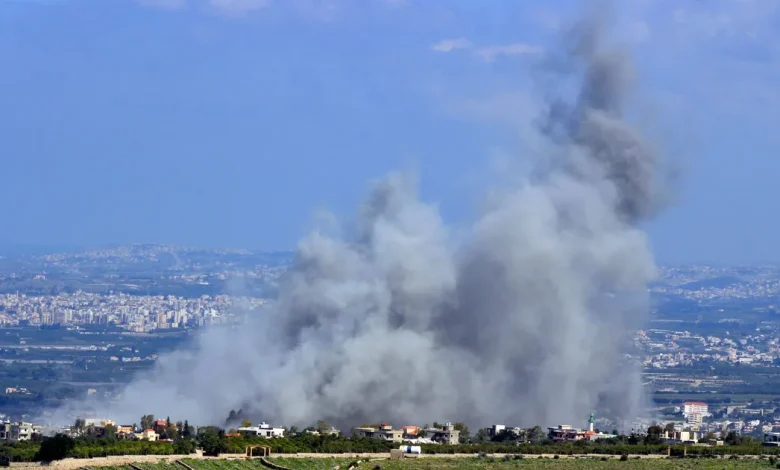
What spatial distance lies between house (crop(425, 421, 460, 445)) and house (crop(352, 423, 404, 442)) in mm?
757

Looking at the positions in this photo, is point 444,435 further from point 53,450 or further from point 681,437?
point 53,450

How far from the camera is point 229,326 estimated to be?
63781 millimetres

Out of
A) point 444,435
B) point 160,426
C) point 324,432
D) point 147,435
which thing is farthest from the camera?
point 444,435

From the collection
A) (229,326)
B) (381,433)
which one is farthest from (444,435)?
(229,326)

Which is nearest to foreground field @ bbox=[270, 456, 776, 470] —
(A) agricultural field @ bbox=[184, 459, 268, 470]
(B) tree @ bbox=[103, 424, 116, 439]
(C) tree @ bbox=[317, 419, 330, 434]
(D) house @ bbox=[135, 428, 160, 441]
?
(A) agricultural field @ bbox=[184, 459, 268, 470]

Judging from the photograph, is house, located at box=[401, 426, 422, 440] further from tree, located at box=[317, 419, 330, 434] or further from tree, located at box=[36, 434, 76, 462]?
tree, located at box=[36, 434, 76, 462]

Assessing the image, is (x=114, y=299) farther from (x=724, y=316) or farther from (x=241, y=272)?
(x=724, y=316)

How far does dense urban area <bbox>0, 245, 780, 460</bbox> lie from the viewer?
4772 centimetres

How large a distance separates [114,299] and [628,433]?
6528cm

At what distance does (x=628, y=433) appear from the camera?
54.5 metres

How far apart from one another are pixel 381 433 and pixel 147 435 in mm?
6167

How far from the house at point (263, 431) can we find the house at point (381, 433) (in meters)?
1.97

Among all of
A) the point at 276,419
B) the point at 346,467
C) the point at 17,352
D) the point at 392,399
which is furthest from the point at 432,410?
the point at 17,352

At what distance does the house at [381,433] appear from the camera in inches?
1898
